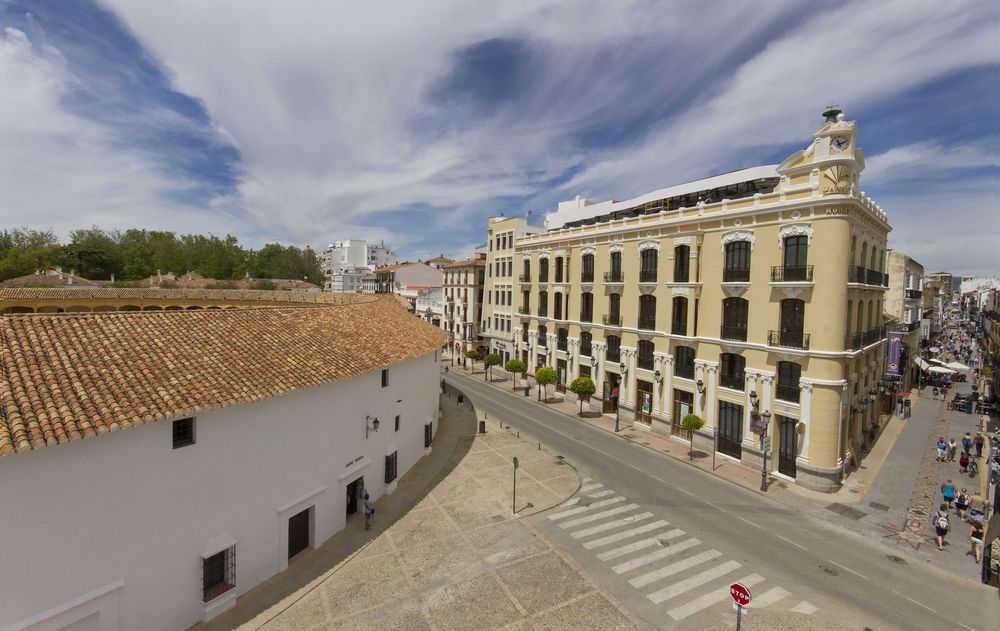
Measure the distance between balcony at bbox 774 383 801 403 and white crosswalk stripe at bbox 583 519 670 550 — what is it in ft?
35.6

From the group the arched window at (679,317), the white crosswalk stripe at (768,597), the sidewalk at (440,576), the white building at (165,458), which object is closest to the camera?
the white building at (165,458)

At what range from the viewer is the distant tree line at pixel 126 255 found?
69312 mm

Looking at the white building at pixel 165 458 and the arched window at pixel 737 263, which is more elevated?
the arched window at pixel 737 263

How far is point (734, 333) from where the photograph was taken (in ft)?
88.4

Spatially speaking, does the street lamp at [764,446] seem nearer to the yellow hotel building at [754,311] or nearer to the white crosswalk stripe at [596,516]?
the yellow hotel building at [754,311]

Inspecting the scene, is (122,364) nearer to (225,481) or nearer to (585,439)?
(225,481)

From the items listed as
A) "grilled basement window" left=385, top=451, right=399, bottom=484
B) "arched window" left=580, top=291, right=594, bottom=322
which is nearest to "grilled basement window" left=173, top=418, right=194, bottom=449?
"grilled basement window" left=385, top=451, right=399, bottom=484

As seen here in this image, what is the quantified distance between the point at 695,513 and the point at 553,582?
28.6 feet

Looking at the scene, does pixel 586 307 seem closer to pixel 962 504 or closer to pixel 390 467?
pixel 390 467

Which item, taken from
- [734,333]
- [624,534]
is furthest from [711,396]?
[624,534]

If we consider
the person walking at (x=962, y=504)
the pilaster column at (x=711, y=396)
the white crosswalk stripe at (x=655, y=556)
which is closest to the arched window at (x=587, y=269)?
the pilaster column at (x=711, y=396)

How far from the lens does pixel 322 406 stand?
16.6m

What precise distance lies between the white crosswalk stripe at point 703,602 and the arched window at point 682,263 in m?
19.0

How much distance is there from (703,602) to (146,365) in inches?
705
